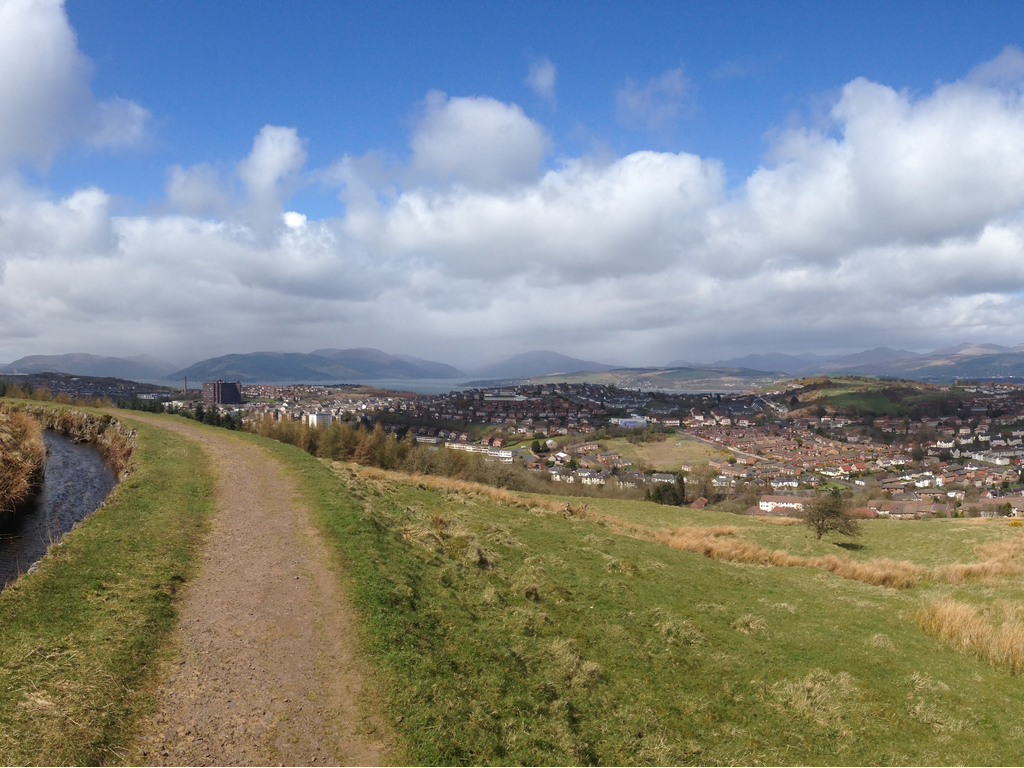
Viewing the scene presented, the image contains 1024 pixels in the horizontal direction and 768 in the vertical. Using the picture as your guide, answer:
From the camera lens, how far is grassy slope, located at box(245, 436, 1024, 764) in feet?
22.3

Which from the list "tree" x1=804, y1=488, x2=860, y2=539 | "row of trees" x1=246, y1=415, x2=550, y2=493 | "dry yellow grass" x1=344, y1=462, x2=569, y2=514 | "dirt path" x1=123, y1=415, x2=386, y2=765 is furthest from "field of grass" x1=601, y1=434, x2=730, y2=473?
"dirt path" x1=123, y1=415, x2=386, y2=765

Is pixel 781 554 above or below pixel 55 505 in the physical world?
below

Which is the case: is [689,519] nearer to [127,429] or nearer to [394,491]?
[394,491]

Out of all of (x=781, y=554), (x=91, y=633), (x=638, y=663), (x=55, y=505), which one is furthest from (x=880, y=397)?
(x=91, y=633)

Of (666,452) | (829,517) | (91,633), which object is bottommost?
(666,452)

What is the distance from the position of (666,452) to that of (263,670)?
108 metres

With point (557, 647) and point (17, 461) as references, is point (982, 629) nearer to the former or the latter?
point (557, 647)

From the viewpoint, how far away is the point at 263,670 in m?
6.72

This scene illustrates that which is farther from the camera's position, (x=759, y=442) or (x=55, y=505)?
(x=759, y=442)

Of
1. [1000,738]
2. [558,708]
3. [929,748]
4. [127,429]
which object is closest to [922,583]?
[1000,738]

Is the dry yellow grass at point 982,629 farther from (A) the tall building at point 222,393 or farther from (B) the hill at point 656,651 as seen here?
Answer: (A) the tall building at point 222,393

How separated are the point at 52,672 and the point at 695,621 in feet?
36.3

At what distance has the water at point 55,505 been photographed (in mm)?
10945

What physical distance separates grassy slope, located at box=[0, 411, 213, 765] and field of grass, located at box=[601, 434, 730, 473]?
280ft
